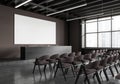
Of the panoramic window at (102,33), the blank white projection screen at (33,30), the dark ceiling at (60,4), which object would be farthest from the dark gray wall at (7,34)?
the panoramic window at (102,33)

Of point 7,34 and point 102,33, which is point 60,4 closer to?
point 7,34

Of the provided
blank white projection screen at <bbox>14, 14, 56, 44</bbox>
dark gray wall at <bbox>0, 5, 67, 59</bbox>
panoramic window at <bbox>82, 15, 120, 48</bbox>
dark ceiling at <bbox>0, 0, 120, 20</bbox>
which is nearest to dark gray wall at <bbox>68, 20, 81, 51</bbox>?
panoramic window at <bbox>82, 15, 120, 48</bbox>

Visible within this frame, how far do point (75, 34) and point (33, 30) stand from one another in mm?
5070

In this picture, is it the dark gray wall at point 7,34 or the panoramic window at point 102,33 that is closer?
the dark gray wall at point 7,34

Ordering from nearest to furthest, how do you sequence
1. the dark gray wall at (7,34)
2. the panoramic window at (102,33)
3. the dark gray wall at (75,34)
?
the dark gray wall at (7,34)
the panoramic window at (102,33)
the dark gray wall at (75,34)

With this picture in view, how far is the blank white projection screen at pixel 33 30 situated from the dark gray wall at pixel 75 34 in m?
2.37

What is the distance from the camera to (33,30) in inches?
424

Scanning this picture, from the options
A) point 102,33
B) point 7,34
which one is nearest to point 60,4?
point 7,34

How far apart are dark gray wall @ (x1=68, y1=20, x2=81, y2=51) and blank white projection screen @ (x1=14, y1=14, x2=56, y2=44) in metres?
2.37

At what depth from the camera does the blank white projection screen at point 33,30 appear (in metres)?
9.71

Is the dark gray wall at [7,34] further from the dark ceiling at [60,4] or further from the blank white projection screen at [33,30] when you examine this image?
the dark ceiling at [60,4]

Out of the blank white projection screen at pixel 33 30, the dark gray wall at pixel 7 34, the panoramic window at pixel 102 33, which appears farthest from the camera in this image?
the panoramic window at pixel 102 33

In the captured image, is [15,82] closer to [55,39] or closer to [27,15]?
[27,15]

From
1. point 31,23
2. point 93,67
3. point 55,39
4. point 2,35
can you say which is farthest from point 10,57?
point 93,67
